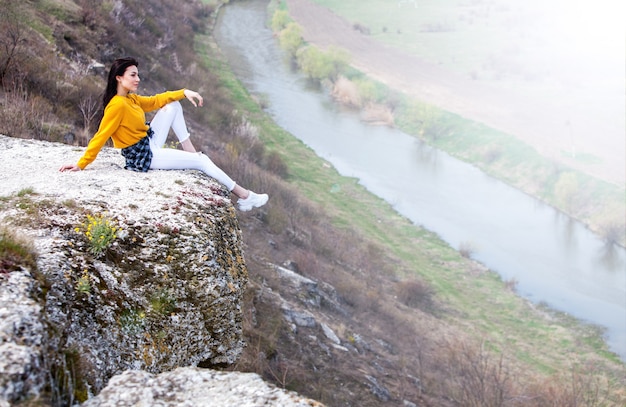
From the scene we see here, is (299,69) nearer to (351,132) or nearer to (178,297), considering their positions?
(351,132)

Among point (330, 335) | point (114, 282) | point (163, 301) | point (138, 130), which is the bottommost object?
point (330, 335)

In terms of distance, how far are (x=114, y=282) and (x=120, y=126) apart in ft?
7.58

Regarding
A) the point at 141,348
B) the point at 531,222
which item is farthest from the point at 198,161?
the point at 531,222

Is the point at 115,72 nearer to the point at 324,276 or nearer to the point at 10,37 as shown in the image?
the point at 10,37

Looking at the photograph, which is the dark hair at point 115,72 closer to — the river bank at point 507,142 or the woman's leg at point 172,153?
the woman's leg at point 172,153

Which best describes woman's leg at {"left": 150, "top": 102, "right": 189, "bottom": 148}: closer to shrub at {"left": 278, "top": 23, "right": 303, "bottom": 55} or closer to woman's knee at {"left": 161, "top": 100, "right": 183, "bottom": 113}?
woman's knee at {"left": 161, "top": 100, "right": 183, "bottom": 113}

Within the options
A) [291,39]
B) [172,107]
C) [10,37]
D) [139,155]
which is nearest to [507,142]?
[291,39]

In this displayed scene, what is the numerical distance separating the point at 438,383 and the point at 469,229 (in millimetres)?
16615

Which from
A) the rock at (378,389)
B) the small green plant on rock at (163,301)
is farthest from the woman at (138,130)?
the rock at (378,389)

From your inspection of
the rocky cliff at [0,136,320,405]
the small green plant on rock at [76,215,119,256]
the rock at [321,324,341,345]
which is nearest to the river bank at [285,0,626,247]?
the rock at [321,324,341,345]

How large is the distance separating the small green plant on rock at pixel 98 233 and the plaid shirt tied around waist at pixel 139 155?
1.67 meters

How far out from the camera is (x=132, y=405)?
4.30 meters

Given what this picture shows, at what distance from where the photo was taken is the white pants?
7594mm

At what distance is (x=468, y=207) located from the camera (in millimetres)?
30734
